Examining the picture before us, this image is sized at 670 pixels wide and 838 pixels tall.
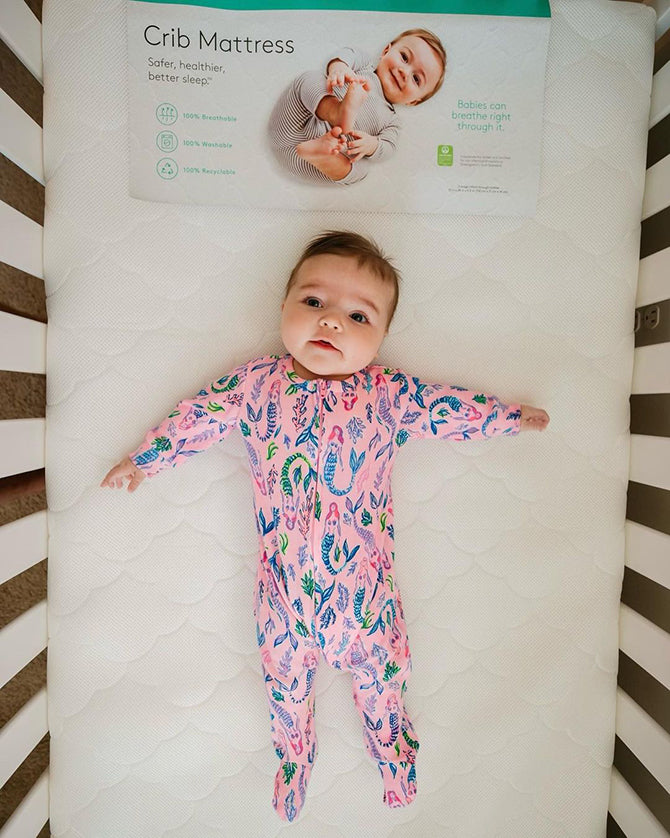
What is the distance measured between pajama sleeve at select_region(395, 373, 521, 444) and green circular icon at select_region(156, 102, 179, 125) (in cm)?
68

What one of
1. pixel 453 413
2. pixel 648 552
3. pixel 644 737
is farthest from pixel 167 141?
pixel 644 737

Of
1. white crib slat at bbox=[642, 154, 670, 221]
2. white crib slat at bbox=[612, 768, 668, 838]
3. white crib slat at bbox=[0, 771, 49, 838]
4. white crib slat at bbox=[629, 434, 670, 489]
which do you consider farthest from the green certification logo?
white crib slat at bbox=[0, 771, 49, 838]

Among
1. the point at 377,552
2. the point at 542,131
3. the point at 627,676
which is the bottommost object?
the point at 627,676

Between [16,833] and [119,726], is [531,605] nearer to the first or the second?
[119,726]

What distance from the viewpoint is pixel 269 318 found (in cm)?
110

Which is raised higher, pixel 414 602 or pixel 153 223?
pixel 153 223

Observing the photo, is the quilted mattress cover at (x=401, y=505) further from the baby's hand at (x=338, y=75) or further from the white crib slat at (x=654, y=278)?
the baby's hand at (x=338, y=75)

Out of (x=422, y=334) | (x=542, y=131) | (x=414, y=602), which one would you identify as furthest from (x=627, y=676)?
(x=542, y=131)

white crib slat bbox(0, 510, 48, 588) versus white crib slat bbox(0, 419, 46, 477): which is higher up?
white crib slat bbox(0, 419, 46, 477)

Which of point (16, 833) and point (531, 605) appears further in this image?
point (531, 605)

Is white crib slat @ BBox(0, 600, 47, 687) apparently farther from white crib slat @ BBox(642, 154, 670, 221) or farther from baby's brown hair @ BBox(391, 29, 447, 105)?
white crib slat @ BBox(642, 154, 670, 221)

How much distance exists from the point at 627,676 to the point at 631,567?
0.75 feet

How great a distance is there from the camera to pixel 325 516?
96cm

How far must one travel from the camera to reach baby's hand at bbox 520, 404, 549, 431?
1021 mm
